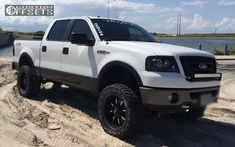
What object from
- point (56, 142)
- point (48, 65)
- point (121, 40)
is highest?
point (121, 40)

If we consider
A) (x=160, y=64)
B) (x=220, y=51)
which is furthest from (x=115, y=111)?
(x=220, y=51)

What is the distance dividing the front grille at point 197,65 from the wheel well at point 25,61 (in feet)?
13.9

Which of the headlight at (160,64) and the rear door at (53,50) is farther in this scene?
the rear door at (53,50)

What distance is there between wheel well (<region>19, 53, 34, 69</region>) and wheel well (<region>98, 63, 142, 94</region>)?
9.27 ft

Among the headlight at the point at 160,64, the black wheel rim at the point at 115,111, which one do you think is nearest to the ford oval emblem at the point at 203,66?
the headlight at the point at 160,64

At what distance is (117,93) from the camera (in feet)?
20.3

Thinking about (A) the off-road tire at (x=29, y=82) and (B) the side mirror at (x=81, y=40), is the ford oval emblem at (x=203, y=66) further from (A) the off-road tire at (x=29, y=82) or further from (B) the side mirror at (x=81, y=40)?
(A) the off-road tire at (x=29, y=82)

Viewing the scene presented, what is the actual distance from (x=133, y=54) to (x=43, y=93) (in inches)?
171

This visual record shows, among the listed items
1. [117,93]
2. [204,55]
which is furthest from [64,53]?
[204,55]

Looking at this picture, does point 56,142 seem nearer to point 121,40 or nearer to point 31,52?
point 121,40

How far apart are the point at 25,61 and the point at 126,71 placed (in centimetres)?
393

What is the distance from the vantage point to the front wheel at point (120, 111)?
234 inches

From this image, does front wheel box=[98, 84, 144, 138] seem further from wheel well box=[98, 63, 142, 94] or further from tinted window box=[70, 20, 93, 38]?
tinted window box=[70, 20, 93, 38]

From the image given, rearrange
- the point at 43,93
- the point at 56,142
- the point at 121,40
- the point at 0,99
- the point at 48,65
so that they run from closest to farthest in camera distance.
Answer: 1. the point at 56,142
2. the point at 121,40
3. the point at 48,65
4. the point at 0,99
5. the point at 43,93
